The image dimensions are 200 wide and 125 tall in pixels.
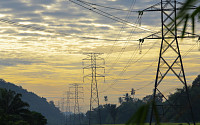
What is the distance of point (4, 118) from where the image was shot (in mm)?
56875

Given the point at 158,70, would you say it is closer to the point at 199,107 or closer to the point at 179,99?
the point at 199,107

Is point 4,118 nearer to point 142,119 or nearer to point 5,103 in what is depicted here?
point 5,103

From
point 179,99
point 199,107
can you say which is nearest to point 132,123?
point 199,107

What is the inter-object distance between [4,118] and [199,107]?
3651 inches

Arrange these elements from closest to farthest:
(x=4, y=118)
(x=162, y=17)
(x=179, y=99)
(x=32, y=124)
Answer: (x=162, y=17)
(x=4, y=118)
(x=32, y=124)
(x=179, y=99)

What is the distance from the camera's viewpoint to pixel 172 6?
51531 mm

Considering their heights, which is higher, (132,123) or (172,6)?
(172,6)

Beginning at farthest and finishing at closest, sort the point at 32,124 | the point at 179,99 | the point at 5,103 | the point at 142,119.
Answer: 1. the point at 179,99
2. the point at 32,124
3. the point at 5,103
4. the point at 142,119

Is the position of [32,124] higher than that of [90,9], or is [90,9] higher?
[90,9]

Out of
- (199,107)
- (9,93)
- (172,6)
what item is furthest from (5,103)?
(199,107)

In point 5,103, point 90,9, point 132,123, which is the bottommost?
point 132,123

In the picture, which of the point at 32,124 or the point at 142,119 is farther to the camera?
the point at 32,124

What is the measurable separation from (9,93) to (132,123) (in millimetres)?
65090

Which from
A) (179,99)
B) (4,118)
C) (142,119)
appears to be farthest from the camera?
(179,99)
